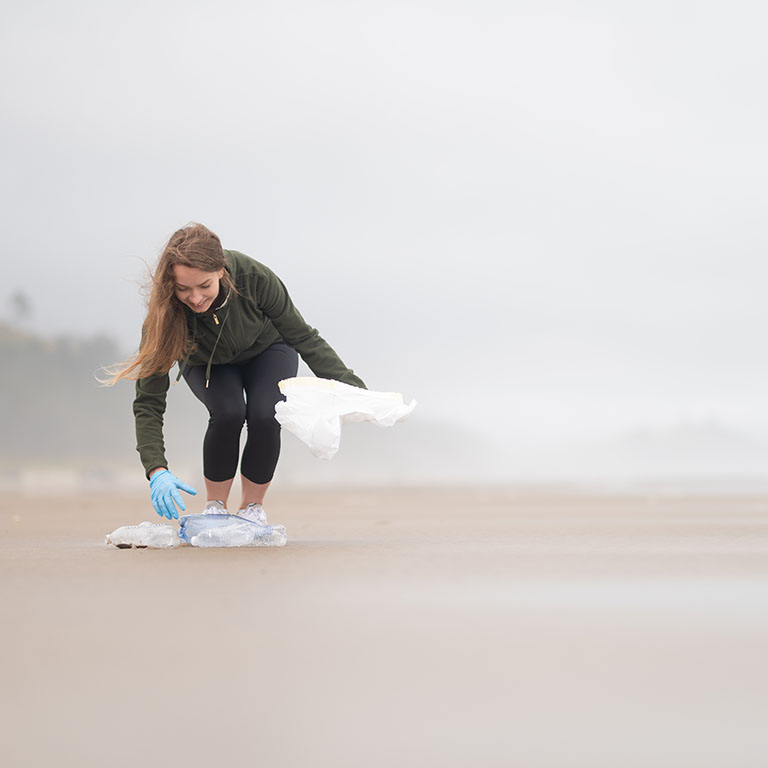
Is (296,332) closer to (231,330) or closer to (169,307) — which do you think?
(231,330)

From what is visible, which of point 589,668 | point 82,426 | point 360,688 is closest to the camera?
point 360,688

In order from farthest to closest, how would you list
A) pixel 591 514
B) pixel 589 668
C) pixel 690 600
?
1. pixel 591 514
2. pixel 690 600
3. pixel 589 668

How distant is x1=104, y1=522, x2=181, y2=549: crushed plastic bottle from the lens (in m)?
4.05

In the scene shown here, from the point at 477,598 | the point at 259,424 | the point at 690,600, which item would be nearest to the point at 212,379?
the point at 259,424

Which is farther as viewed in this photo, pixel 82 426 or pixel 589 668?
pixel 82 426

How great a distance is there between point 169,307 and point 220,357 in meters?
0.41

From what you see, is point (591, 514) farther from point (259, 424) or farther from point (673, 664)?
point (673, 664)

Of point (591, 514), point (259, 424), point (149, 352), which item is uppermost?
point (149, 352)

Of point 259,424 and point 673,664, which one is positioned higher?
point 259,424

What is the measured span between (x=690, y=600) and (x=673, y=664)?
0.77 metres

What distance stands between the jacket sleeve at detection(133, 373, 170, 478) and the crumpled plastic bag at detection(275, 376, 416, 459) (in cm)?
46

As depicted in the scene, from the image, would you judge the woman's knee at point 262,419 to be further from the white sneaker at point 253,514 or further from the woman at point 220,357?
the white sneaker at point 253,514

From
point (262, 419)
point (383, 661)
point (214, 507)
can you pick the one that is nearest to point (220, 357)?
point (262, 419)

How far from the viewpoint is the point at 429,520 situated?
670cm
